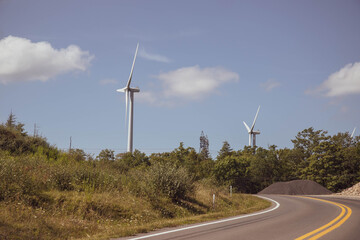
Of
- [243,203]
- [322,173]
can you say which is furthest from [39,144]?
[322,173]

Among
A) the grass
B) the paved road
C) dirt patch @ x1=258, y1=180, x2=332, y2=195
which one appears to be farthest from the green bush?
dirt patch @ x1=258, y1=180, x2=332, y2=195

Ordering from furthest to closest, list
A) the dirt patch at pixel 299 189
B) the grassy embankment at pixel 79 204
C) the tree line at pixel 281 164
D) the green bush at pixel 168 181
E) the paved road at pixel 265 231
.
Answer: the tree line at pixel 281 164
the dirt patch at pixel 299 189
the green bush at pixel 168 181
the grassy embankment at pixel 79 204
the paved road at pixel 265 231

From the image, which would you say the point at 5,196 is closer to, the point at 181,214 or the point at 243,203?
the point at 181,214

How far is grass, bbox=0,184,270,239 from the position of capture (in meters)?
9.20

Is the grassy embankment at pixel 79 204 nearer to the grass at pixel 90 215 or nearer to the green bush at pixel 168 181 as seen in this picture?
the grass at pixel 90 215

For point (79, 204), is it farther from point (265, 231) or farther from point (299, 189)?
point (299, 189)

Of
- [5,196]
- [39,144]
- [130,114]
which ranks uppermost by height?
[130,114]

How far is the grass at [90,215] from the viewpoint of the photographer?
920 cm

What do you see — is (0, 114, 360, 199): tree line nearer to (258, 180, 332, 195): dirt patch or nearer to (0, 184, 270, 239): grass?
(258, 180, 332, 195): dirt patch

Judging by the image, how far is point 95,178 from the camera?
15.1 metres

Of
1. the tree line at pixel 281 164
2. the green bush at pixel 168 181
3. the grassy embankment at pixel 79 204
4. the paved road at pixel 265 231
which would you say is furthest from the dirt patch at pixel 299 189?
the paved road at pixel 265 231

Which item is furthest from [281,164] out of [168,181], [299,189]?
[168,181]

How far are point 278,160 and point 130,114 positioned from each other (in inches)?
1488

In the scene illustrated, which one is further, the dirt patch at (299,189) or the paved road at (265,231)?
the dirt patch at (299,189)
